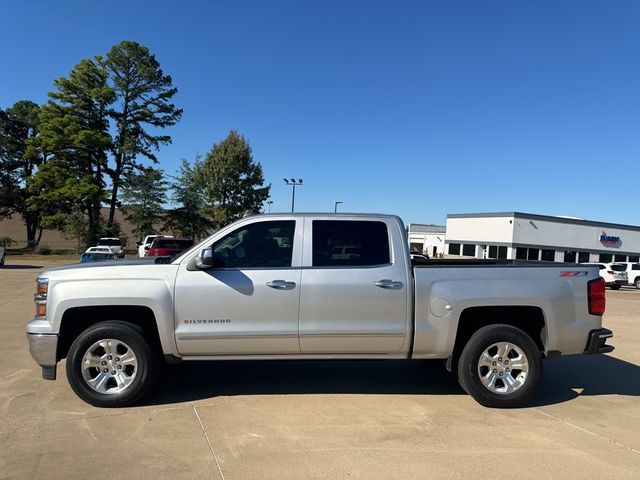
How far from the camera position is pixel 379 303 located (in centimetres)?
500

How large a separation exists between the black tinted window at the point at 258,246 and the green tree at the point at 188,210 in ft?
149

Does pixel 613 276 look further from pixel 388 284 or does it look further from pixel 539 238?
pixel 388 284

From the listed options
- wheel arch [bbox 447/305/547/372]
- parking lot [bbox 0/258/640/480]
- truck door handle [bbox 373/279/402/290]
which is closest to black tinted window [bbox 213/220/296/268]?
truck door handle [bbox 373/279/402/290]

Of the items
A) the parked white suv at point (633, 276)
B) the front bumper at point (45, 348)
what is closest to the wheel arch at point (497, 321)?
the front bumper at point (45, 348)

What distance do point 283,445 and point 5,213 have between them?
198 ft

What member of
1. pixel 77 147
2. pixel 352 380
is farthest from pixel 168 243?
pixel 77 147

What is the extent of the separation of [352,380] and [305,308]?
1544mm

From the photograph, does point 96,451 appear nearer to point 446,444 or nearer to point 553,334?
point 446,444

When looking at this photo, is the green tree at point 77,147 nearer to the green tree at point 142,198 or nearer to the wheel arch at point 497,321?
the green tree at point 142,198

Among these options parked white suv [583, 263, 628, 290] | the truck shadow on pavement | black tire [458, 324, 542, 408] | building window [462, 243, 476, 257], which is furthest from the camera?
building window [462, 243, 476, 257]

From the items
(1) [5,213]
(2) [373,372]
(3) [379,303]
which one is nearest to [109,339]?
(3) [379,303]

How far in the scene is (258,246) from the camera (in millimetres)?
5164

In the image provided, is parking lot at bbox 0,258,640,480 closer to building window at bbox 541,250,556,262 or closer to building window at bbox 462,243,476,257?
building window at bbox 541,250,556,262

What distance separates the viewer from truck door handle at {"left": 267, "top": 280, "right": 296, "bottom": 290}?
4.94m
